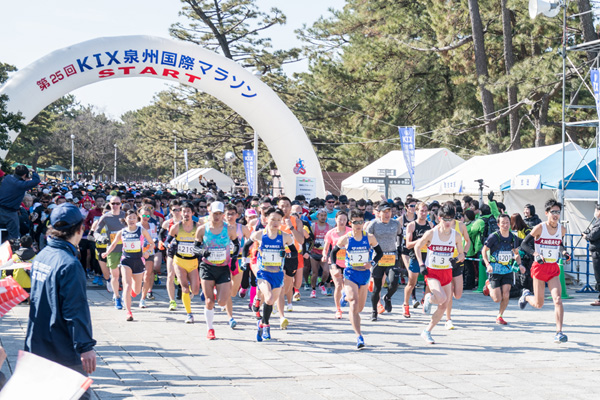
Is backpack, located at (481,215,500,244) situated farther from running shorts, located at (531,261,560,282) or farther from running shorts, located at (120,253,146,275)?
running shorts, located at (120,253,146,275)

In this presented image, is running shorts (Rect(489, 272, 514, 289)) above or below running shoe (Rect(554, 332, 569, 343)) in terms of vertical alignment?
above

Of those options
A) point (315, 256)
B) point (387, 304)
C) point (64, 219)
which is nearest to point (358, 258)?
point (387, 304)

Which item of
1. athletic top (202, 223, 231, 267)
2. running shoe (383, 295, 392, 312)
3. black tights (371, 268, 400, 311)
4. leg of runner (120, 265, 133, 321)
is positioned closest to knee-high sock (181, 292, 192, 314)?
leg of runner (120, 265, 133, 321)

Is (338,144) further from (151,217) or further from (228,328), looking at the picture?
(228,328)

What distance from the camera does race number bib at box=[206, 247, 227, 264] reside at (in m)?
9.38

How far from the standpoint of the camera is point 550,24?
25.5m

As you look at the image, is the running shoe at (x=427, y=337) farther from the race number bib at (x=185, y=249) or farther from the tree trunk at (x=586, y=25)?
the tree trunk at (x=586, y=25)

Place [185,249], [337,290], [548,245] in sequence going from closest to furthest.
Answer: [548,245] < [185,249] < [337,290]

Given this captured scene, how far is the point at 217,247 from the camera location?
9430 millimetres

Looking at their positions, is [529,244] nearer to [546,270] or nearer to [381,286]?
[546,270]

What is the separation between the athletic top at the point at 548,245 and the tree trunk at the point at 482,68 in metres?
18.6

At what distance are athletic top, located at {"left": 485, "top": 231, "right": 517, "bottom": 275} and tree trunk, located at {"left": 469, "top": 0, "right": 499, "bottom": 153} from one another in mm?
17931

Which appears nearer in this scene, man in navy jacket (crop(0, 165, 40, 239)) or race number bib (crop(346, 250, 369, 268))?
race number bib (crop(346, 250, 369, 268))

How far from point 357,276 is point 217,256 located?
1.89 meters
